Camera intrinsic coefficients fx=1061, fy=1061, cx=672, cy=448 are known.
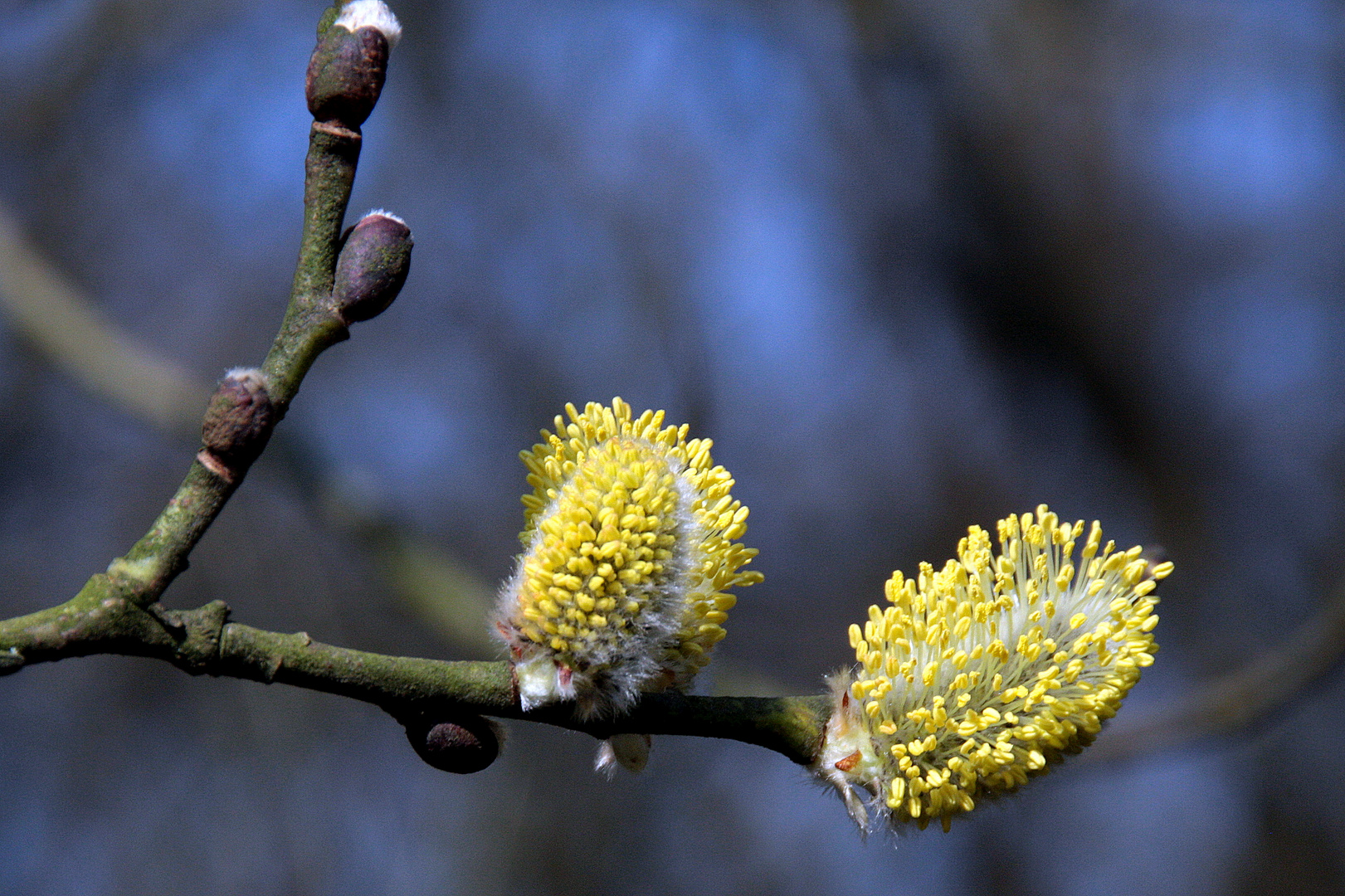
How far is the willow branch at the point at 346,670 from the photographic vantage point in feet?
2.42

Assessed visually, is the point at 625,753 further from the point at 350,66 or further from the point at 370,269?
the point at 350,66

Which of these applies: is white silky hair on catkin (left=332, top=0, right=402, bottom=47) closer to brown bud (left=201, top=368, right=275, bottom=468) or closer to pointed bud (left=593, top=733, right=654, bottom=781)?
brown bud (left=201, top=368, right=275, bottom=468)

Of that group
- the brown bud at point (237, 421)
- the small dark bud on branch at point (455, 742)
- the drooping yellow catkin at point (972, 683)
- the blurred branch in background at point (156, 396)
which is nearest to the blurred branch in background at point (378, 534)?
the blurred branch in background at point (156, 396)

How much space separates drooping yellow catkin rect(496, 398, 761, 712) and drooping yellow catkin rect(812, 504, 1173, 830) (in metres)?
0.16

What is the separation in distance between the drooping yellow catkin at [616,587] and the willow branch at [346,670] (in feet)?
0.09

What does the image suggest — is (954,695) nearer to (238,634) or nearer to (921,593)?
(921,593)

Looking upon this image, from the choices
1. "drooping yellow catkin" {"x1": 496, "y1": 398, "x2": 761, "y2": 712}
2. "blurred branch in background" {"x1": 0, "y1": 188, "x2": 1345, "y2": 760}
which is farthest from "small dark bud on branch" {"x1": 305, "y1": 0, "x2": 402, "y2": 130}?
"blurred branch in background" {"x1": 0, "y1": 188, "x2": 1345, "y2": 760}

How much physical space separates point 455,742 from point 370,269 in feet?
1.34

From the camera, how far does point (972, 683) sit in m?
1.04

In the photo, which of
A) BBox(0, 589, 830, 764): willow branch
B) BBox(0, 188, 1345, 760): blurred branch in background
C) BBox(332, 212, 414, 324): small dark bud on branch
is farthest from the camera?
BBox(0, 188, 1345, 760): blurred branch in background

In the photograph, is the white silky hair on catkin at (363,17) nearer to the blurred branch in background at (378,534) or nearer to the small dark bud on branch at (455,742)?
the small dark bud on branch at (455,742)

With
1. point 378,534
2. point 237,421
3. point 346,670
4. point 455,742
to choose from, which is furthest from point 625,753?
point 378,534

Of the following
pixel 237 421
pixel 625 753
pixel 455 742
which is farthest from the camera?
pixel 625 753

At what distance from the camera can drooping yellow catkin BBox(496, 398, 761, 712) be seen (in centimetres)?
94
